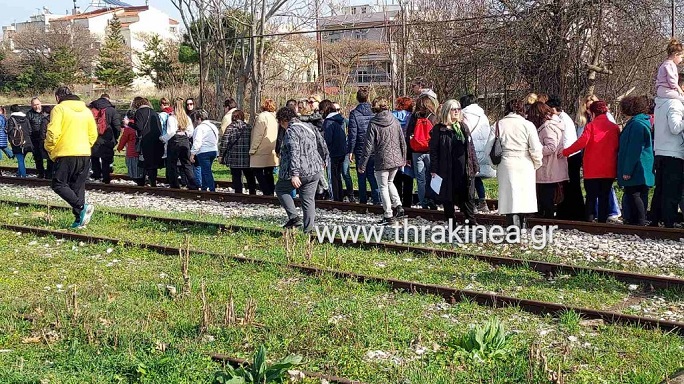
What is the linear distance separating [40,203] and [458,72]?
35.0 ft

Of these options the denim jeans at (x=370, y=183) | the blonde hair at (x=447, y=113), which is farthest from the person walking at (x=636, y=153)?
the denim jeans at (x=370, y=183)

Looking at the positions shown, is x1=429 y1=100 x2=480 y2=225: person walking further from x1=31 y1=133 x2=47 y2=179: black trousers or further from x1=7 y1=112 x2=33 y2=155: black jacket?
x1=7 y1=112 x2=33 y2=155: black jacket

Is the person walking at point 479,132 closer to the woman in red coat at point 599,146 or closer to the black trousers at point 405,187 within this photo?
the black trousers at point 405,187

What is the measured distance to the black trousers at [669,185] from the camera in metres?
10.0

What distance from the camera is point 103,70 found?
1944 inches

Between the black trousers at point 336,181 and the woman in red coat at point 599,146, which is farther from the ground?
the woman in red coat at point 599,146

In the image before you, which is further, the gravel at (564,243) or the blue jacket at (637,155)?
the blue jacket at (637,155)

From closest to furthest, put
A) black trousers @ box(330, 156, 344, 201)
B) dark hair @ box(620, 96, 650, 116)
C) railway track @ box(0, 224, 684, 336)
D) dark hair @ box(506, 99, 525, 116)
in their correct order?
railway track @ box(0, 224, 684, 336) < dark hair @ box(506, 99, 525, 116) < dark hair @ box(620, 96, 650, 116) < black trousers @ box(330, 156, 344, 201)

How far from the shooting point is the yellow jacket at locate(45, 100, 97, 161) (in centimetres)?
1052

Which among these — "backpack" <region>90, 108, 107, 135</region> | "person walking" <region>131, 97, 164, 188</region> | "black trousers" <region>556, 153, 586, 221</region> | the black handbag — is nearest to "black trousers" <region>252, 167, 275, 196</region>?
"person walking" <region>131, 97, 164, 188</region>

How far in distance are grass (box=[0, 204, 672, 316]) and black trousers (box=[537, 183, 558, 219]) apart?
2.61 meters

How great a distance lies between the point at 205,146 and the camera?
47.4ft

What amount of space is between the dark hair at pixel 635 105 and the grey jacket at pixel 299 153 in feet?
13.5

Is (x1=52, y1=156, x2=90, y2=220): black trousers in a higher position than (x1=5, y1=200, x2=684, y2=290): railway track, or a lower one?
Answer: higher
